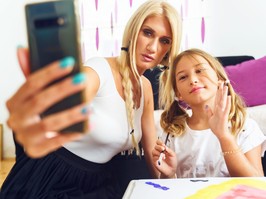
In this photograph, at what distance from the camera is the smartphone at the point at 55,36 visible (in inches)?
12.4

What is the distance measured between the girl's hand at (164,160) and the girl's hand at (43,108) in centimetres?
57

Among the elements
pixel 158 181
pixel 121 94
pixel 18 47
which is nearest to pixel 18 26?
pixel 121 94

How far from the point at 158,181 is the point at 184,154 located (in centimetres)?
32

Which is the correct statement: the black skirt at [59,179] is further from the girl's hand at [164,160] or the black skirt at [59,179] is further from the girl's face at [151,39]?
the girl's face at [151,39]

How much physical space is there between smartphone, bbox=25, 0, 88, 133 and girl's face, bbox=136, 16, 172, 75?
0.71 m

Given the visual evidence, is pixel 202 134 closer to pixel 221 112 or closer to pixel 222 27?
pixel 221 112

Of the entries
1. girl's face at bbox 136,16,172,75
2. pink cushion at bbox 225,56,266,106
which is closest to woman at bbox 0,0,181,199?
girl's face at bbox 136,16,172,75

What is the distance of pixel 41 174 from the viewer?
36.7 inches

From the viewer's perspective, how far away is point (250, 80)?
1978mm

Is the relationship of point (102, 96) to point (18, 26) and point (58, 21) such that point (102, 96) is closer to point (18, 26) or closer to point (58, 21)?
point (58, 21)

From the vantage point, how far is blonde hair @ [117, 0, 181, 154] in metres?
1.03

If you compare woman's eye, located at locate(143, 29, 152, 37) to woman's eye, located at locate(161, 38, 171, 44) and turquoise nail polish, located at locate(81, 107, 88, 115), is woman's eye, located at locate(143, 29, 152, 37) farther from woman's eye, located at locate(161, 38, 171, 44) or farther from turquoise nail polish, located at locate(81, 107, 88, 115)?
turquoise nail polish, located at locate(81, 107, 88, 115)

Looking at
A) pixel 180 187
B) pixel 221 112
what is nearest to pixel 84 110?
pixel 180 187

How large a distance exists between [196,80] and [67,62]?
0.77 meters
